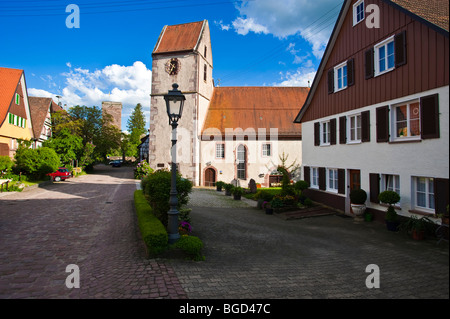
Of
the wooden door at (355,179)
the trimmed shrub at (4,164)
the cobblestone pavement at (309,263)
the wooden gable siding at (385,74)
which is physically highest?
the wooden gable siding at (385,74)

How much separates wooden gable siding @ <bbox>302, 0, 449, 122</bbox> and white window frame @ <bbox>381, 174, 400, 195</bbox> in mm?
3145

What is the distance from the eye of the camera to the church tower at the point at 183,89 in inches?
1265

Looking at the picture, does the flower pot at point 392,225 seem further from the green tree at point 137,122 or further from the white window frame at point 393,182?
the green tree at point 137,122

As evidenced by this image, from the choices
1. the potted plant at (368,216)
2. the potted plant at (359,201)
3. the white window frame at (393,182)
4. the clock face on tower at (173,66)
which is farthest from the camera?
the clock face on tower at (173,66)

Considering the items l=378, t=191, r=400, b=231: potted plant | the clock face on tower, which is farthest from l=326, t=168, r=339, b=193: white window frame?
the clock face on tower

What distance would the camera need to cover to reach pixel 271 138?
32.0 meters

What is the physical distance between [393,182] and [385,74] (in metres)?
4.32

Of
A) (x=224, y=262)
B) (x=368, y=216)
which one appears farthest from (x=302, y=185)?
(x=224, y=262)

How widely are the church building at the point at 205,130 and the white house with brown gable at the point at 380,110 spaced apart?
13957 mm

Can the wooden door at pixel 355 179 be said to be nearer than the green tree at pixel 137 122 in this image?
Yes

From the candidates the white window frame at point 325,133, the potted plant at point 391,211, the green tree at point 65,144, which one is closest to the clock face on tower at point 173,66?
the green tree at point 65,144

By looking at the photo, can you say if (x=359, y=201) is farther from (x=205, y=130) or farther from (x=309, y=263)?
(x=205, y=130)

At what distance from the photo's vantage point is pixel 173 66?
108 feet
